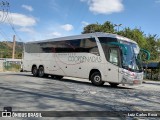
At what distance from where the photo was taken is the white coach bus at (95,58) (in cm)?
1794

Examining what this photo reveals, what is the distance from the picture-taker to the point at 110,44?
18.4 meters

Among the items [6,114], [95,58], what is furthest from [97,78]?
[6,114]

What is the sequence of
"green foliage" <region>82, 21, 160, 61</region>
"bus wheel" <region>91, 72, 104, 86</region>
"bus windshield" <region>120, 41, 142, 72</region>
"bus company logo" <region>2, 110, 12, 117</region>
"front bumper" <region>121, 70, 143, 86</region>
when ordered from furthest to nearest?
"green foliage" <region>82, 21, 160, 61</region>, "bus wheel" <region>91, 72, 104, 86</region>, "bus windshield" <region>120, 41, 142, 72</region>, "front bumper" <region>121, 70, 143, 86</region>, "bus company logo" <region>2, 110, 12, 117</region>

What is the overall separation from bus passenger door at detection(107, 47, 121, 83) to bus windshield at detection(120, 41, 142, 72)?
1.49ft

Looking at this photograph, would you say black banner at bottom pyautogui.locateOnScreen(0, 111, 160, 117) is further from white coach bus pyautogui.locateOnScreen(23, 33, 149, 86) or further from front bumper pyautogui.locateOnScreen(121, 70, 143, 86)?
white coach bus pyautogui.locateOnScreen(23, 33, 149, 86)

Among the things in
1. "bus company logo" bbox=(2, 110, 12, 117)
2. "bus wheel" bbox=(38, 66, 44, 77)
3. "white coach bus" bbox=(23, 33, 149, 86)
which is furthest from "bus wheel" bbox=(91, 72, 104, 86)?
"bus company logo" bbox=(2, 110, 12, 117)

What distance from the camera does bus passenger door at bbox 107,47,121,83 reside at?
17938 millimetres

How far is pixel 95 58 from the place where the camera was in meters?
19.3

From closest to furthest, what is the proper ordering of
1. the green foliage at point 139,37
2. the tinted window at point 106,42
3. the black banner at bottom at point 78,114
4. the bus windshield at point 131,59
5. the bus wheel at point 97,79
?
the black banner at bottom at point 78,114 → the bus windshield at point 131,59 → the tinted window at point 106,42 → the bus wheel at point 97,79 → the green foliage at point 139,37

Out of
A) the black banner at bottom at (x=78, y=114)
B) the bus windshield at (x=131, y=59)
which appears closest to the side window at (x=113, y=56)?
the bus windshield at (x=131, y=59)

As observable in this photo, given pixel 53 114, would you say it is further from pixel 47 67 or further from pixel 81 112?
pixel 47 67

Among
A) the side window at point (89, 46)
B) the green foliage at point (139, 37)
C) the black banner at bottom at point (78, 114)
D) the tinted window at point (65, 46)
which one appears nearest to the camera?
the black banner at bottom at point (78, 114)

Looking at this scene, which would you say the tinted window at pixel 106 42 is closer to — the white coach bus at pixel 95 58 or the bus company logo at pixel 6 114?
the white coach bus at pixel 95 58

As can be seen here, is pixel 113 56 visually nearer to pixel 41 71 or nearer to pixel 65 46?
pixel 65 46
